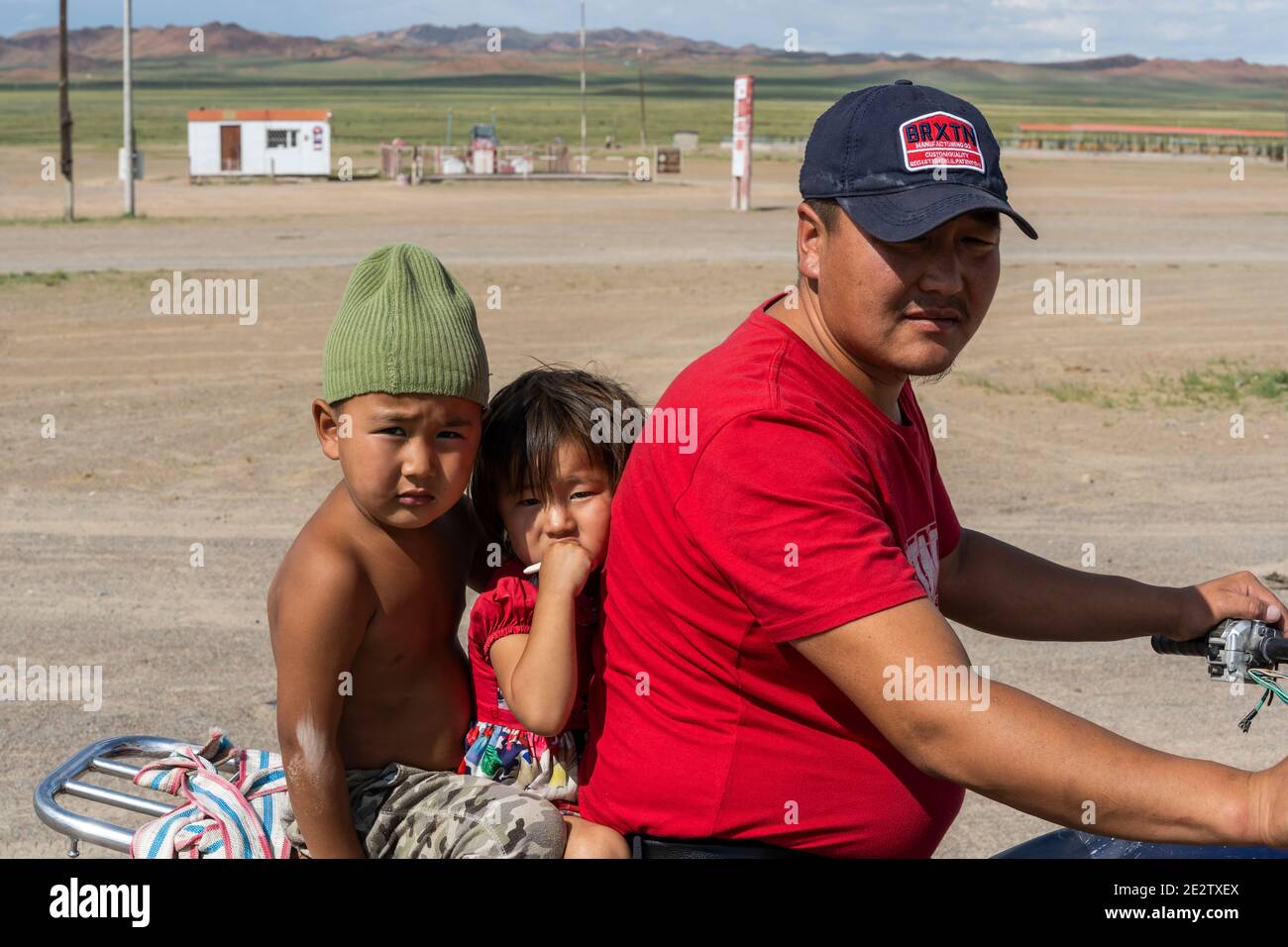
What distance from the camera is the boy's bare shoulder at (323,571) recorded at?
2.40m

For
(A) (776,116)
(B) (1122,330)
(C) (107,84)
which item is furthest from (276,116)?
(C) (107,84)

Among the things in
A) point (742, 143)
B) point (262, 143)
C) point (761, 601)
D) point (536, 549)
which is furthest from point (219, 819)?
point (262, 143)

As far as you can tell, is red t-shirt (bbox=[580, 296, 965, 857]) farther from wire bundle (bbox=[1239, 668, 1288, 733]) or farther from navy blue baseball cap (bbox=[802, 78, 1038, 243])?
wire bundle (bbox=[1239, 668, 1288, 733])

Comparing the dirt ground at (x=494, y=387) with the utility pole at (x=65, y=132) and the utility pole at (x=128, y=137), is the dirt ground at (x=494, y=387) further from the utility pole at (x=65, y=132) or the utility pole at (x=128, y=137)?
the utility pole at (x=128, y=137)

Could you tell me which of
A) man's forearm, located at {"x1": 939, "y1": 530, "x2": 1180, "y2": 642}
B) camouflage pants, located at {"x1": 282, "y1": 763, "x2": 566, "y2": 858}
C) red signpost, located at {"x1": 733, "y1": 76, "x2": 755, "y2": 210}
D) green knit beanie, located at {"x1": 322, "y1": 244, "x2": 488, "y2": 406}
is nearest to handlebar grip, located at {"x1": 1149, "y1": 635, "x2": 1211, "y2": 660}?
man's forearm, located at {"x1": 939, "y1": 530, "x2": 1180, "y2": 642}

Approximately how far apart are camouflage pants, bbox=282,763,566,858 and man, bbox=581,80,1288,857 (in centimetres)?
9

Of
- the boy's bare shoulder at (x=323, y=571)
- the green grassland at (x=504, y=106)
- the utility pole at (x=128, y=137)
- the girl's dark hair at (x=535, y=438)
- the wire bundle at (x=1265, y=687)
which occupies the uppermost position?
the green grassland at (x=504, y=106)

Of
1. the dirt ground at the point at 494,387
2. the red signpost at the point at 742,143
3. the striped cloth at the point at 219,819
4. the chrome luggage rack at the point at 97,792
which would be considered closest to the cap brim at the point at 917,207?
the striped cloth at the point at 219,819

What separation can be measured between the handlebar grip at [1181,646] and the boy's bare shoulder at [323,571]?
4.50ft

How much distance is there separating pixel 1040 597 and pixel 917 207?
1076 mm

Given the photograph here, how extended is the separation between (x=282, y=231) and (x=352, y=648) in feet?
79.0

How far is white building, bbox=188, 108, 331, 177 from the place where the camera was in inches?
1672

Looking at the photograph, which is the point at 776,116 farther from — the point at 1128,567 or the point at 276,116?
the point at 1128,567
